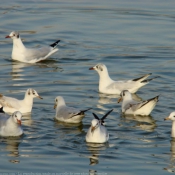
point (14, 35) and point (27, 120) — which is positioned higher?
point (14, 35)

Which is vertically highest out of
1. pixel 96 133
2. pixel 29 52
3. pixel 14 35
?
A: pixel 14 35

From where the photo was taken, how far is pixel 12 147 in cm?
1372

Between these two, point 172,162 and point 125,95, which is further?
point 125,95

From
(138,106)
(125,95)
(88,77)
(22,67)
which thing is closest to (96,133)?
(138,106)

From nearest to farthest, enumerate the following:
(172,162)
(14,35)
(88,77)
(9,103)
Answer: (172,162) < (9,103) < (88,77) < (14,35)

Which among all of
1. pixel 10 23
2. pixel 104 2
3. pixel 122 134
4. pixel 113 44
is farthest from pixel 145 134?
pixel 104 2

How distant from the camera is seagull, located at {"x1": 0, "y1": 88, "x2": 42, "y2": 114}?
16234 mm

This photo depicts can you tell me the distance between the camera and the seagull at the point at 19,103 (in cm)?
1623

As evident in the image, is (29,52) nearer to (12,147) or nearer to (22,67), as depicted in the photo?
(22,67)

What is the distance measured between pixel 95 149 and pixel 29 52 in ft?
30.4

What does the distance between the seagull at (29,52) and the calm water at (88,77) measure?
24 centimetres

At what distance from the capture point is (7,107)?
16.5 meters

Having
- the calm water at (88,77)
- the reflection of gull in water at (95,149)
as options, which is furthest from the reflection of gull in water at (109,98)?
the reflection of gull in water at (95,149)

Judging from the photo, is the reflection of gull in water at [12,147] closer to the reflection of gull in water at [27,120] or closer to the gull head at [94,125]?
the reflection of gull in water at [27,120]
